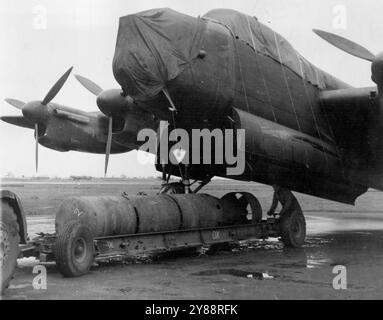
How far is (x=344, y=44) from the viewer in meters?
11.6

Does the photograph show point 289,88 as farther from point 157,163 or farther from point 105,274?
point 105,274

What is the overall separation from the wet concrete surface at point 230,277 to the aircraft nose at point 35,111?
417 cm

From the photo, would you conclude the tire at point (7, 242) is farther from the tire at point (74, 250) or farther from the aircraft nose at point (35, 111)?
the aircraft nose at point (35, 111)

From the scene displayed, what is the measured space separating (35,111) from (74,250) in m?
5.90

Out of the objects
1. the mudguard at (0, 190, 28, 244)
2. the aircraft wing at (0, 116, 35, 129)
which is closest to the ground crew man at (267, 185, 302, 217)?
the aircraft wing at (0, 116, 35, 129)

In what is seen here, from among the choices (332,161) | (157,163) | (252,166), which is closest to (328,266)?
(252,166)

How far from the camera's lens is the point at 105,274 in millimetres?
8445

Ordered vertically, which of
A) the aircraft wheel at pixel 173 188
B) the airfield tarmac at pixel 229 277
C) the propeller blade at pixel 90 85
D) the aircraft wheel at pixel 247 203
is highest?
the propeller blade at pixel 90 85

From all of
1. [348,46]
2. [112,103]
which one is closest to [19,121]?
[112,103]

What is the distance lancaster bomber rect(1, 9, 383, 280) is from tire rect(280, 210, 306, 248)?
0.12ft

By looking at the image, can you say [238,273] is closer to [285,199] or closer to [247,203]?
[247,203]

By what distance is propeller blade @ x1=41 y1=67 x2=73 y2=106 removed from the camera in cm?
1229

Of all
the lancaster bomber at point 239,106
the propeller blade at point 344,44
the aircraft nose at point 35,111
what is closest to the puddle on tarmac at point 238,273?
the lancaster bomber at point 239,106

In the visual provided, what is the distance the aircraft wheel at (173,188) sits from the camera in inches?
447
